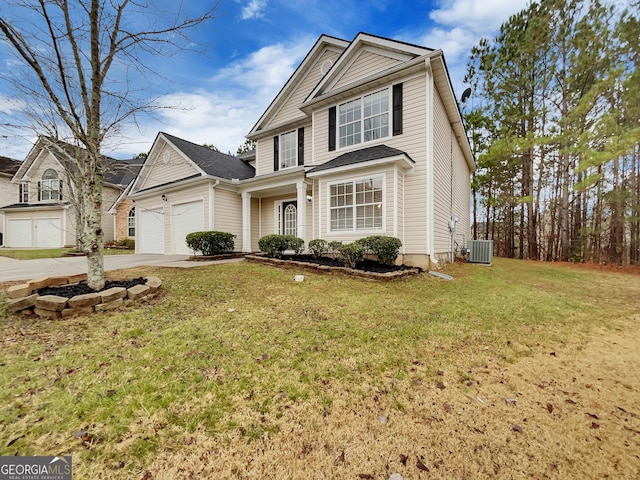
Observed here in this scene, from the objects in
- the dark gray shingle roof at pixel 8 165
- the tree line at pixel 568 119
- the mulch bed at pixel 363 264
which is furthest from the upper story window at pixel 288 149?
the dark gray shingle roof at pixel 8 165

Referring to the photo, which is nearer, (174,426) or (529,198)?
(174,426)

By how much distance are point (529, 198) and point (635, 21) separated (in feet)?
24.1

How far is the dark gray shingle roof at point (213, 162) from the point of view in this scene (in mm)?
11866

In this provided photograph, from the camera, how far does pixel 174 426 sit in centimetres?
182

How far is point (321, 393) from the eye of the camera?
2.22 m

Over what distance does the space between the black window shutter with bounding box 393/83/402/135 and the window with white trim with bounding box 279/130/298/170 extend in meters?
4.49

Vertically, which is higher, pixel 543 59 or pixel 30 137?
pixel 543 59

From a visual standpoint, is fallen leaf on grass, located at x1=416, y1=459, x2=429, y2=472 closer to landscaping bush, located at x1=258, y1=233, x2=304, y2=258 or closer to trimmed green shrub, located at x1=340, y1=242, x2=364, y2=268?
trimmed green shrub, located at x1=340, y1=242, x2=364, y2=268

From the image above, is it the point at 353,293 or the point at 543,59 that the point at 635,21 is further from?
the point at 353,293

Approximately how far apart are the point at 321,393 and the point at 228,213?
10668 mm

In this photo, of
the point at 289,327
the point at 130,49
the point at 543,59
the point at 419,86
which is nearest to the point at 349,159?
the point at 419,86

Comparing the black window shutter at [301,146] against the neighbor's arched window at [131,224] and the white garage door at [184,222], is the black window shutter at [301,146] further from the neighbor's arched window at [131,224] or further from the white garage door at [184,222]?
the neighbor's arched window at [131,224]

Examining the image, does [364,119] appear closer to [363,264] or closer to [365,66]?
[365,66]

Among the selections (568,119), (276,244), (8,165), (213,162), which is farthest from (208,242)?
(8,165)
